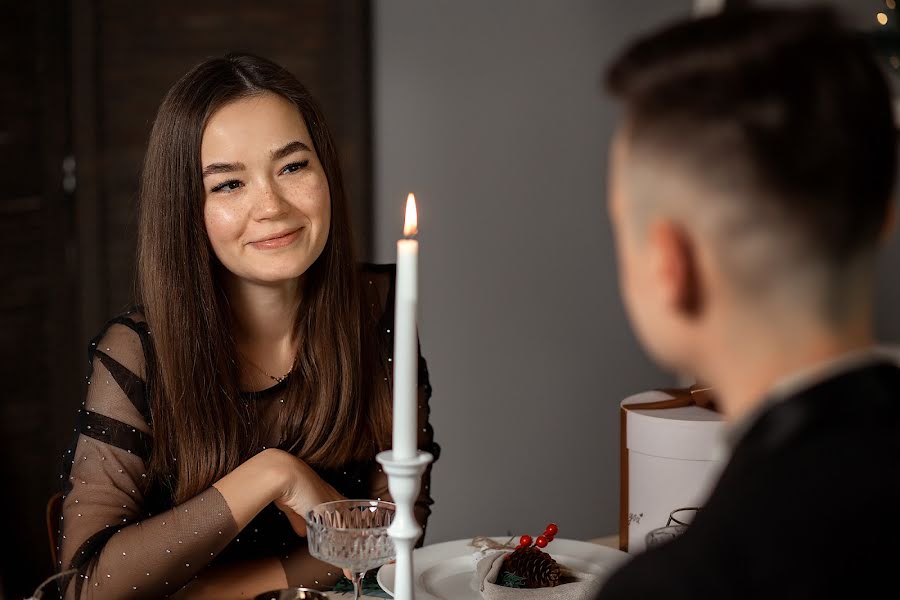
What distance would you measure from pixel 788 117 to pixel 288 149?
1.17 meters

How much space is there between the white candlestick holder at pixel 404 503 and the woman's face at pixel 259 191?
0.80 m

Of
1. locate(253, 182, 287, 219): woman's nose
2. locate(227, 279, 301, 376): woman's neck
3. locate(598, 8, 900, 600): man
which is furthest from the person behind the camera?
locate(227, 279, 301, 376): woman's neck

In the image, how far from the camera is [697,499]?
4.81 ft

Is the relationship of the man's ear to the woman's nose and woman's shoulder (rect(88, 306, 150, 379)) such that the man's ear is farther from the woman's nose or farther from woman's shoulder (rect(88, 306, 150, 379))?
woman's shoulder (rect(88, 306, 150, 379))

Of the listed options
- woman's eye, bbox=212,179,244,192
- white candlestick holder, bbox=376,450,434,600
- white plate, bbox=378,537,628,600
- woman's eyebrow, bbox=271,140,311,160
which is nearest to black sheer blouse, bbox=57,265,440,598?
white plate, bbox=378,537,628,600

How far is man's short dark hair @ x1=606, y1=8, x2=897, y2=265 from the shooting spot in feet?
2.20

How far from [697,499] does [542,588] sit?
316mm

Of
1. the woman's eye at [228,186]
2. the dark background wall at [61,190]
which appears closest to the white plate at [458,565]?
the woman's eye at [228,186]

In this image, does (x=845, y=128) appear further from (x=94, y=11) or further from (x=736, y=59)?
(x=94, y=11)

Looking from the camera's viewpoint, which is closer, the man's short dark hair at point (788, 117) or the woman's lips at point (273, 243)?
the man's short dark hair at point (788, 117)

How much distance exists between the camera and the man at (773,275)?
619 mm

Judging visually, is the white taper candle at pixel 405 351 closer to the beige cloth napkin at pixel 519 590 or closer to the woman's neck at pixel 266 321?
the beige cloth napkin at pixel 519 590

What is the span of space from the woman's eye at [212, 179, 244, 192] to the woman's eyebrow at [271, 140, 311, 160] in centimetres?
7

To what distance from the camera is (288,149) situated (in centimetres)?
172
